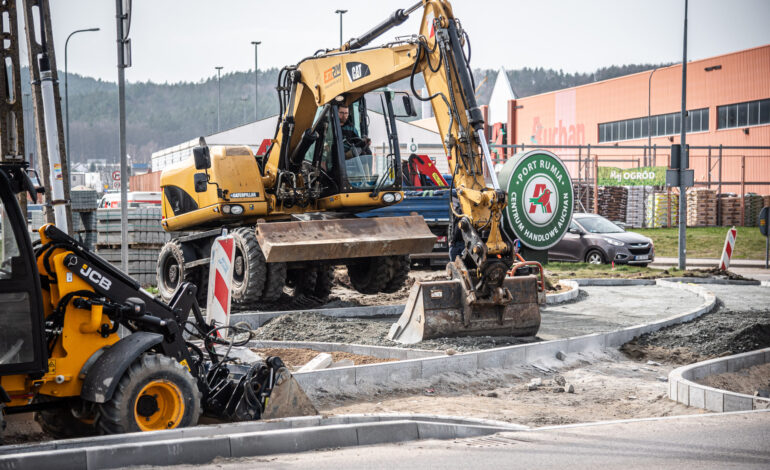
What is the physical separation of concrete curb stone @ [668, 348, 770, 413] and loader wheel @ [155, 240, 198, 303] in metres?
9.87

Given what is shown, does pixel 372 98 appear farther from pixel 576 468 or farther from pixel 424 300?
pixel 576 468

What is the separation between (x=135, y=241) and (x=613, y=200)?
79.2 feet

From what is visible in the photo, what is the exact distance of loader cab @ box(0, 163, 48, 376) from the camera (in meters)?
6.31

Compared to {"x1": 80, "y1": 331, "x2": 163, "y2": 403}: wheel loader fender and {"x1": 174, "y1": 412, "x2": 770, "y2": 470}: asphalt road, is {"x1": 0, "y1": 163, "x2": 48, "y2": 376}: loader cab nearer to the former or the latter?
{"x1": 80, "y1": 331, "x2": 163, "y2": 403}: wheel loader fender

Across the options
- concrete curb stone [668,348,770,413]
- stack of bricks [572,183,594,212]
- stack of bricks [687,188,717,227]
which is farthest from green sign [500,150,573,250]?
stack of bricks [687,188,717,227]

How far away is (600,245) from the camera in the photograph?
998 inches

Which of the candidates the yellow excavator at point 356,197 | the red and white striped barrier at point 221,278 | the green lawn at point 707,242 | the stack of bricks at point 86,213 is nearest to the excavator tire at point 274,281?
the yellow excavator at point 356,197

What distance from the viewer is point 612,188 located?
127 ft

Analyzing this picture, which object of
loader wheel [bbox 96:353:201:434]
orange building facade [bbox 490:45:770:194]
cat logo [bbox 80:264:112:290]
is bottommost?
loader wheel [bbox 96:353:201:434]

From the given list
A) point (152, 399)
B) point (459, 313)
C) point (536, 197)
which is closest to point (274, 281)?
point (459, 313)

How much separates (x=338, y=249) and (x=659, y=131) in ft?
149

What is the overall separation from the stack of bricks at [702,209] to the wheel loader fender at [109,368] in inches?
1393

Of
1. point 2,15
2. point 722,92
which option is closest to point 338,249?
point 2,15

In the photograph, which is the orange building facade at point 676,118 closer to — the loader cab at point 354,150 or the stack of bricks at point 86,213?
the stack of bricks at point 86,213
